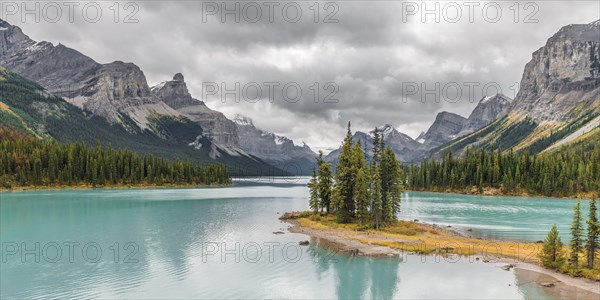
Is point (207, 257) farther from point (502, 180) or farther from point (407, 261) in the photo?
point (502, 180)

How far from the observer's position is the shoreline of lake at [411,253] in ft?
116

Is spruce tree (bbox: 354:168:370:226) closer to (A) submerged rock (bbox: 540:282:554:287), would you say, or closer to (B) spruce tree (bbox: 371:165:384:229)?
(B) spruce tree (bbox: 371:165:384:229)

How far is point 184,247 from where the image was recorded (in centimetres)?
5512

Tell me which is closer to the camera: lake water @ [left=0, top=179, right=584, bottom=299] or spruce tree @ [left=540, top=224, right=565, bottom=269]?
lake water @ [left=0, top=179, right=584, bottom=299]

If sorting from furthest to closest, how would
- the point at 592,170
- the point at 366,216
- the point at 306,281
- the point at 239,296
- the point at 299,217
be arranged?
the point at 592,170, the point at 299,217, the point at 366,216, the point at 306,281, the point at 239,296

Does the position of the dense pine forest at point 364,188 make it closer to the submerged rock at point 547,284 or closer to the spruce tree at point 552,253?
the spruce tree at point 552,253

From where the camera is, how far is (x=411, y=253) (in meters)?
52.0

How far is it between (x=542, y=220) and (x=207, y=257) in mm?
79715

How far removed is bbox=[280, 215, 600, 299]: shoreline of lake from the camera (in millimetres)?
35459

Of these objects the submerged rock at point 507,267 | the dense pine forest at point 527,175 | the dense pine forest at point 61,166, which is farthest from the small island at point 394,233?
the dense pine forest at point 61,166

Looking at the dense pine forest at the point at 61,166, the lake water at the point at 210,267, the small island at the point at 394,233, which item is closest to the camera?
the lake water at the point at 210,267

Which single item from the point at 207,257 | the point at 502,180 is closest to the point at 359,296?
the point at 207,257

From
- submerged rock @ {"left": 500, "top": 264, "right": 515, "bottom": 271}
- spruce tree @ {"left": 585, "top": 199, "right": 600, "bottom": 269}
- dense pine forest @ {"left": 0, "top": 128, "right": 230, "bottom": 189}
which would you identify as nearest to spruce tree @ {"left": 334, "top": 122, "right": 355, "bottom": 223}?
submerged rock @ {"left": 500, "top": 264, "right": 515, "bottom": 271}

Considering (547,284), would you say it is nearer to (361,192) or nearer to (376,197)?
(376,197)
